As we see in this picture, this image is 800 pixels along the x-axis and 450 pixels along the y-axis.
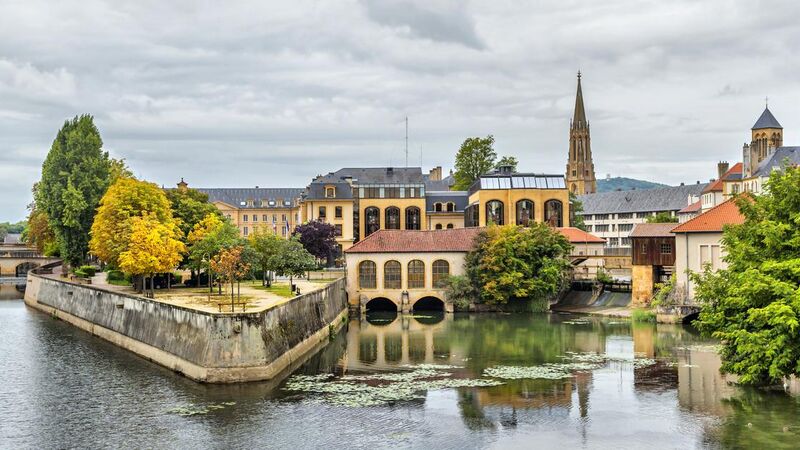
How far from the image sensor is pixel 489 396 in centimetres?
3525

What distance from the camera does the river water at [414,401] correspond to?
93.4 feet

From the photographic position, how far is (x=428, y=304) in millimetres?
77875

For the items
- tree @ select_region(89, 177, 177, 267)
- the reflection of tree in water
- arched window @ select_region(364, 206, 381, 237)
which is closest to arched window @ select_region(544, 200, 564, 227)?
arched window @ select_region(364, 206, 381, 237)

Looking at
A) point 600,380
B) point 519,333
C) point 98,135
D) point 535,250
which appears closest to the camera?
point 600,380

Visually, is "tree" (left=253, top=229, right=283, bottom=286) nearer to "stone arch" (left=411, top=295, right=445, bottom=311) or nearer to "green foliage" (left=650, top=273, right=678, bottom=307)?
"stone arch" (left=411, top=295, right=445, bottom=311)

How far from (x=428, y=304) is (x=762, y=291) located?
48.3 meters

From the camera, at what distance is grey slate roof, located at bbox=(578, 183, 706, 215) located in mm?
141250

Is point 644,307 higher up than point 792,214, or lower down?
lower down

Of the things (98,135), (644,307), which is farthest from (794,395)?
(98,135)

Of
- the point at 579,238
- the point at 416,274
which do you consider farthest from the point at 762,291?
the point at 579,238

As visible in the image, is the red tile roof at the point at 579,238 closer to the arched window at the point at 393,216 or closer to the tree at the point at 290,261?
the arched window at the point at 393,216

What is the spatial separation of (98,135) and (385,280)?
103 ft

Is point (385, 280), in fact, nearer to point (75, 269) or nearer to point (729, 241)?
point (75, 269)

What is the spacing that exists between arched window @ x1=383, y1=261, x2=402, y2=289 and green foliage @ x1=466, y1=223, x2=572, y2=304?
20.8ft
